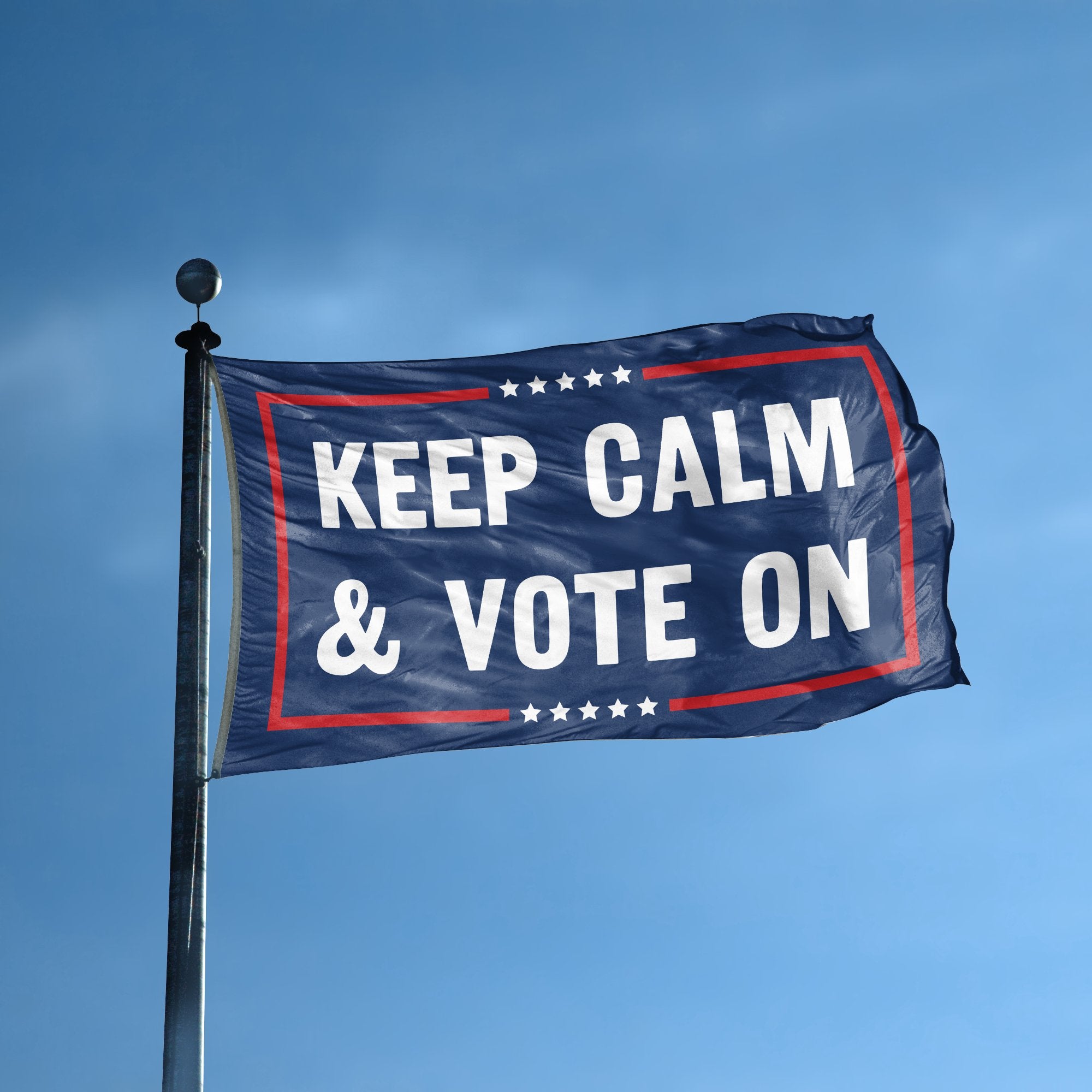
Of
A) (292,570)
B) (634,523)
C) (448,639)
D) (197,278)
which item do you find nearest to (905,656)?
(634,523)

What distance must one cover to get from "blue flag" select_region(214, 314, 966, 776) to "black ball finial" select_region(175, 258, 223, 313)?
61 cm

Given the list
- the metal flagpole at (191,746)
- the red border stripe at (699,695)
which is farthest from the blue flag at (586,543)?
the metal flagpole at (191,746)

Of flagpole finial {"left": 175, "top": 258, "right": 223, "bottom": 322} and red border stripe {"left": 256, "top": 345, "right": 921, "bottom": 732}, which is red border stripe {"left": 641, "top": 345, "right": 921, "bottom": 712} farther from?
→ flagpole finial {"left": 175, "top": 258, "right": 223, "bottom": 322}

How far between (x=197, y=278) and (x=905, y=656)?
648 centimetres

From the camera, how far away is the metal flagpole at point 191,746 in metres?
9.82

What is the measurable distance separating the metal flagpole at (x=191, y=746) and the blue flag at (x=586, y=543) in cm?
61

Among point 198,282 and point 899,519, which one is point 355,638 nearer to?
point 198,282

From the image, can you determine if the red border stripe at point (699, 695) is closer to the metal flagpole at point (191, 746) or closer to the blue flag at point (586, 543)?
the blue flag at point (586, 543)

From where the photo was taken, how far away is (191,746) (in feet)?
34.8

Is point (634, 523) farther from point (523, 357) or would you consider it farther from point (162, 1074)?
point (162, 1074)

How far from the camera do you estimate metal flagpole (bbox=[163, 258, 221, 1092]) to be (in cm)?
982

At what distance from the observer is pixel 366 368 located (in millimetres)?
13195

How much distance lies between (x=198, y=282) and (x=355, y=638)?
10.3 feet

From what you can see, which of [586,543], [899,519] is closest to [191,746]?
[586,543]
